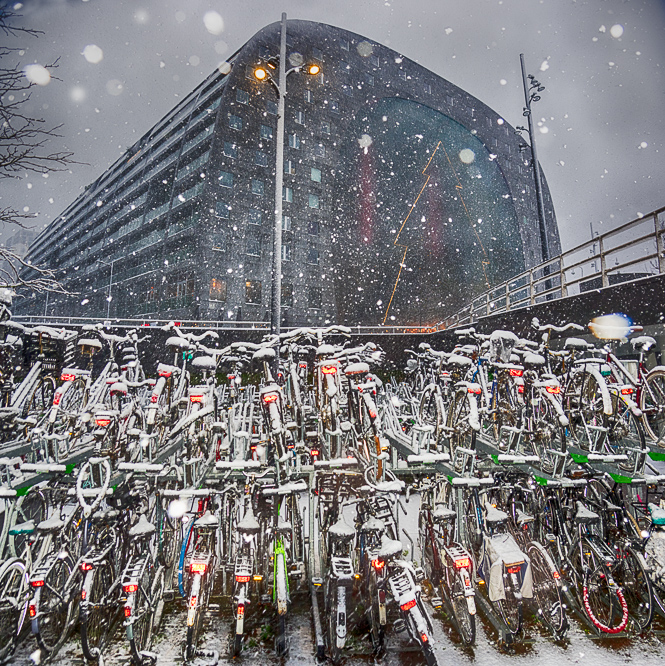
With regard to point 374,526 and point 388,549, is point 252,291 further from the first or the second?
point 388,549

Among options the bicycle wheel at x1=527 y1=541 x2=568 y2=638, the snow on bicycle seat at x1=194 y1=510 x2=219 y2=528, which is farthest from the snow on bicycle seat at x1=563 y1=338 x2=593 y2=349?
the snow on bicycle seat at x1=194 y1=510 x2=219 y2=528

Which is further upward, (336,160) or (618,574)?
(336,160)

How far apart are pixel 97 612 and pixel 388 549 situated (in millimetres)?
2558

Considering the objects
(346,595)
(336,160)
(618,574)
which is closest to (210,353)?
(346,595)

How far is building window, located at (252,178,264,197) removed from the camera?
87.1 feet

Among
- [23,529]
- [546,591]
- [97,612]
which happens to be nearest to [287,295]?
[23,529]

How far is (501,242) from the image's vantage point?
119 feet

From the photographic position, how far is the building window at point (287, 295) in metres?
25.8

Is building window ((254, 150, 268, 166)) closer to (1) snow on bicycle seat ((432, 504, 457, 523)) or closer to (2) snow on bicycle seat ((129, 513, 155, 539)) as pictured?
(2) snow on bicycle seat ((129, 513, 155, 539))

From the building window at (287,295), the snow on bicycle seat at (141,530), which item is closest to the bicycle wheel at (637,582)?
the snow on bicycle seat at (141,530)

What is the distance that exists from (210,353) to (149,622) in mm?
2564

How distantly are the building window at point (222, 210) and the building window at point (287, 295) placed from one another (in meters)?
5.57

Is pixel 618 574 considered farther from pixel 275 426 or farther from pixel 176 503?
pixel 176 503

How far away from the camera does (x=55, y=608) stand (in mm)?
3248
